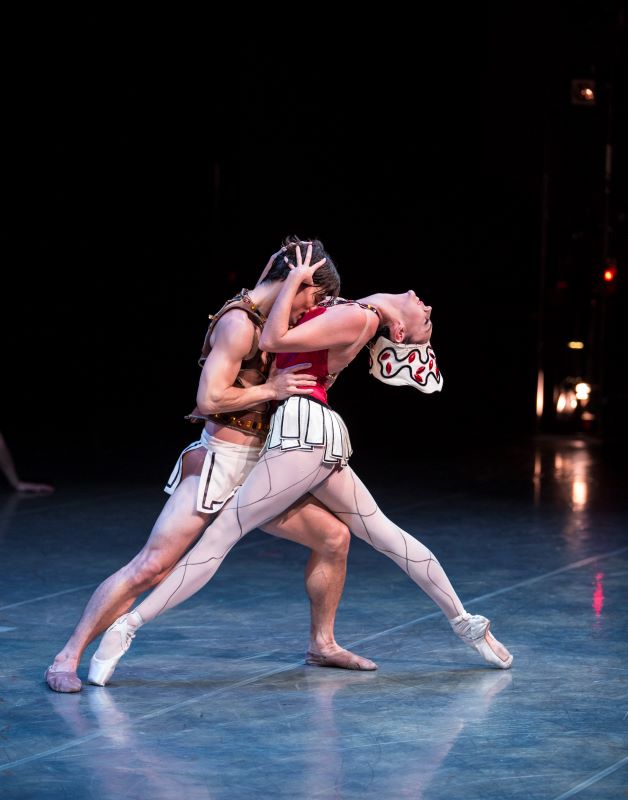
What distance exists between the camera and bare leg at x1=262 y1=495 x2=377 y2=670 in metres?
4.02

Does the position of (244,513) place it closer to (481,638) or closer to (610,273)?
(481,638)

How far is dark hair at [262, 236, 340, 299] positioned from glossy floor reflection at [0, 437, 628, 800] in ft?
4.08

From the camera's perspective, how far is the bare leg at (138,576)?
12.5 ft

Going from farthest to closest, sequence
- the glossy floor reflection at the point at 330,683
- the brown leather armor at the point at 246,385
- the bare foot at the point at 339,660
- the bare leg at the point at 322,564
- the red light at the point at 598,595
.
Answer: the red light at the point at 598,595, the bare foot at the point at 339,660, the bare leg at the point at 322,564, the brown leather armor at the point at 246,385, the glossy floor reflection at the point at 330,683

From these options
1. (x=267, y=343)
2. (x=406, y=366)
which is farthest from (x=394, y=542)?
(x=267, y=343)

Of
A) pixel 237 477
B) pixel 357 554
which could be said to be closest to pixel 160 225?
pixel 357 554

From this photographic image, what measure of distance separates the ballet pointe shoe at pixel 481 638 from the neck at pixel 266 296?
117 cm

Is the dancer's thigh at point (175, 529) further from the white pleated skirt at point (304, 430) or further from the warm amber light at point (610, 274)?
the warm amber light at point (610, 274)

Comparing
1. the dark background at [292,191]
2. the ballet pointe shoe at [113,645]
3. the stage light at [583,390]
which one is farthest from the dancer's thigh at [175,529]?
the stage light at [583,390]

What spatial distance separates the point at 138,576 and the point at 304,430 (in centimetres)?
66

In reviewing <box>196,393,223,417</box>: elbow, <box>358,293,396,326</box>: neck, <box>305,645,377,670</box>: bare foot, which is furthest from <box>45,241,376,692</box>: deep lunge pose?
<box>305,645,377,670</box>: bare foot

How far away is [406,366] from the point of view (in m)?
4.01

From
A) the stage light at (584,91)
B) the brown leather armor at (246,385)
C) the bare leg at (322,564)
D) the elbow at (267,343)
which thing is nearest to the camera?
the elbow at (267,343)

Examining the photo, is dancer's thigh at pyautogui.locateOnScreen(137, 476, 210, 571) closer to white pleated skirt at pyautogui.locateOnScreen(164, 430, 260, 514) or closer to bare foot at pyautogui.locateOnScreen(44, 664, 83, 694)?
white pleated skirt at pyautogui.locateOnScreen(164, 430, 260, 514)
